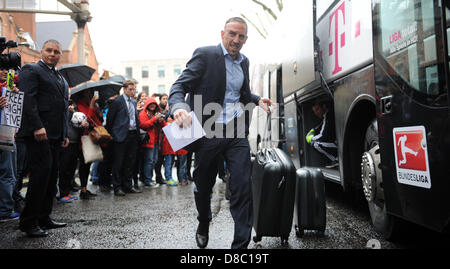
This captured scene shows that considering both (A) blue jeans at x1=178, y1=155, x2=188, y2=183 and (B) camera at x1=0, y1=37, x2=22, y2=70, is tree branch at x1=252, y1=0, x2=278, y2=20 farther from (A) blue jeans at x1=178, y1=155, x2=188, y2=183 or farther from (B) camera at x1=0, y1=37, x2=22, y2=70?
(B) camera at x1=0, y1=37, x2=22, y2=70

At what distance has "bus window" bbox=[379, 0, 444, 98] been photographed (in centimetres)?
256

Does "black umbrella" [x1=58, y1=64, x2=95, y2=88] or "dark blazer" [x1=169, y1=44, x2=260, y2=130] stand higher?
"black umbrella" [x1=58, y1=64, x2=95, y2=88]

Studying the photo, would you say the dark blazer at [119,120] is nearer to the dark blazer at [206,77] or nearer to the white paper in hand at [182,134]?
the dark blazer at [206,77]

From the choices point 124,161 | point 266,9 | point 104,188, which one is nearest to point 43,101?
point 124,161

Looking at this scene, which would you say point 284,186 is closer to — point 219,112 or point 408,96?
point 219,112

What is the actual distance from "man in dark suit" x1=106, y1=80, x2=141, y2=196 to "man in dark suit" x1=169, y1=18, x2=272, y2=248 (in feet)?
14.4

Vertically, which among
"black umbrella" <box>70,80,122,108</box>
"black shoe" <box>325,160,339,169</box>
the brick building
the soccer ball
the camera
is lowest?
"black shoe" <box>325,160,339,169</box>

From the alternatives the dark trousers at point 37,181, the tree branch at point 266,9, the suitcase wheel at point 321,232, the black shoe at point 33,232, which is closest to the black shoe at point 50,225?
the dark trousers at point 37,181

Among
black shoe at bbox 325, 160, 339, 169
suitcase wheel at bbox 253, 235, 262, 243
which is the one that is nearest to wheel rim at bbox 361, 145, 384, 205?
suitcase wheel at bbox 253, 235, 262, 243

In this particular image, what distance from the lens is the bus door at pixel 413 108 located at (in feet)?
8.04

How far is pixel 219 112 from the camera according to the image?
331 cm

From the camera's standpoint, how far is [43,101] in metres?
4.32
